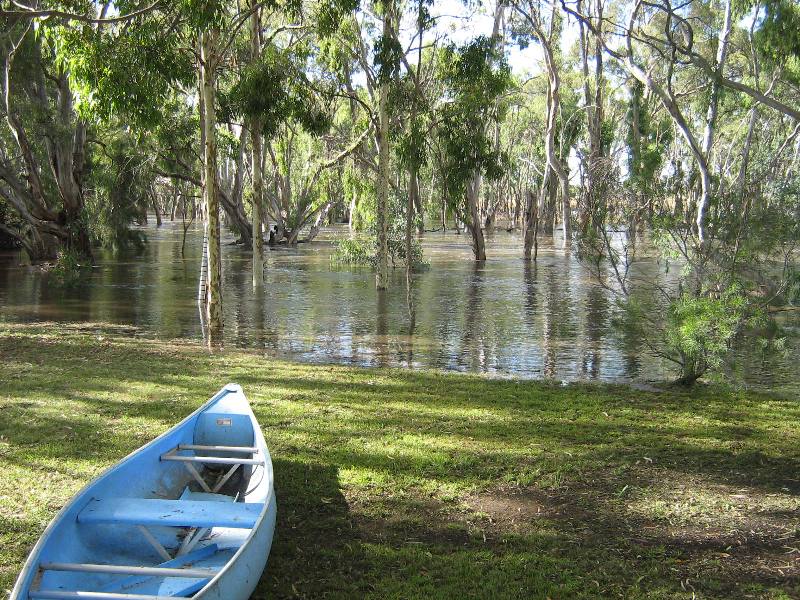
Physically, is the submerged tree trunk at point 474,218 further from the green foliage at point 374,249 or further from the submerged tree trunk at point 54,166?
the submerged tree trunk at point 54,166

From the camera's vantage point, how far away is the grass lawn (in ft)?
13.7

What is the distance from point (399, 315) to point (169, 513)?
10.8m

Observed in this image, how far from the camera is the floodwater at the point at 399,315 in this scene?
10328 mm

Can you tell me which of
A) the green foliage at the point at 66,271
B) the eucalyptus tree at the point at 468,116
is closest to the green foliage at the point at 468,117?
the eucalyptus tree at the point at 468,116

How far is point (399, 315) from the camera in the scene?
14727 mm

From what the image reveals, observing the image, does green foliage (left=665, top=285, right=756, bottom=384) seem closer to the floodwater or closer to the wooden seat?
the floodwater

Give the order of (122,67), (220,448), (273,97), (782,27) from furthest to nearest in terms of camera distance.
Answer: (273,97) < (782,27) < (122,67) < (220,448)

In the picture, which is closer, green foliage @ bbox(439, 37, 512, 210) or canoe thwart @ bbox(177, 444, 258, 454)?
canoe thwart @ bbox(177, 444, 258, 454)

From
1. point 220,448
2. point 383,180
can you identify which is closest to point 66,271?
point 383,180

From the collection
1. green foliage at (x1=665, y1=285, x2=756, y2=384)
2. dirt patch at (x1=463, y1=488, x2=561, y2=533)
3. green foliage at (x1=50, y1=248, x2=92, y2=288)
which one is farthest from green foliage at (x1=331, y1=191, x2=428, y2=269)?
dirt patch at (x1=463, y1=488, x2=561, y2=533)

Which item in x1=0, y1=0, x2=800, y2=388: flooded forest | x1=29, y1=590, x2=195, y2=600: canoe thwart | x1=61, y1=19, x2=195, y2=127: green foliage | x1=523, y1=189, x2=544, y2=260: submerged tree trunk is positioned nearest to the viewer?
x1=29, y1=590, x2=195, y2=600: canoe thwart

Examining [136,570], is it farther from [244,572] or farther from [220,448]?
[220,448]

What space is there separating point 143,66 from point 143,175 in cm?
1665

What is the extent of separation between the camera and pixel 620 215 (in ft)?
29.5
